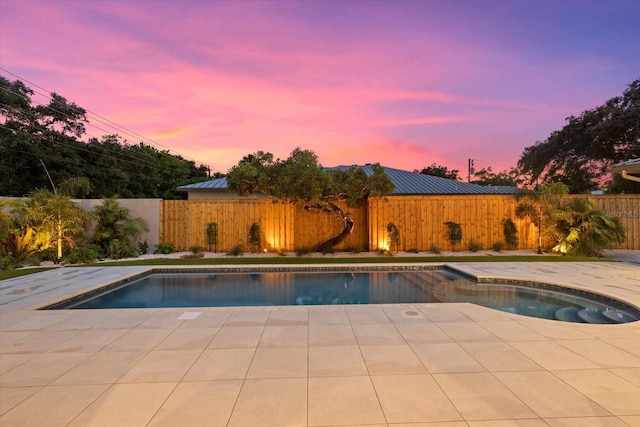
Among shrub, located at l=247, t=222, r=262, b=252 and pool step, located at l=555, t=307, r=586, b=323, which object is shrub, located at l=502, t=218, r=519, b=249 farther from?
shrub, located at l=247, t=222, r=262, b=252

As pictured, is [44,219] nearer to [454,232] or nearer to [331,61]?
[331,61]

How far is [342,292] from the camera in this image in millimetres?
7094

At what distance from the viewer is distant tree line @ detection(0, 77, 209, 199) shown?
1678cm

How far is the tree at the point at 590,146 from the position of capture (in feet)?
56.2

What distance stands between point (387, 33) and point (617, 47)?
10.2 m

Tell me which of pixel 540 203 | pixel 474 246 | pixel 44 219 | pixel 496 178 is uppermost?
pixel 496 178

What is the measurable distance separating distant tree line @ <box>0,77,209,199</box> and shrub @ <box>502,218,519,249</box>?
55.8ft

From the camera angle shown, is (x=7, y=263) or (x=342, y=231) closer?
(x=7, y=263)

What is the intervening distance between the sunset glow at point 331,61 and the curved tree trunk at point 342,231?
1932mm

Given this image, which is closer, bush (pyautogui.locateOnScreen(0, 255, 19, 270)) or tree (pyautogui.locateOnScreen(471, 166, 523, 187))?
bush (pyautogui.locateOnScreen(0, 255, 19, 270))

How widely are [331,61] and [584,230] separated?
412 inches

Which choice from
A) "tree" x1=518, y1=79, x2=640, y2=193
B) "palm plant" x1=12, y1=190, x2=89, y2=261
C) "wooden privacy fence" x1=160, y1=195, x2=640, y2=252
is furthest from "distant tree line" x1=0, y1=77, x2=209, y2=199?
"tree" x1=518, y1=79, x2=640, y2=193

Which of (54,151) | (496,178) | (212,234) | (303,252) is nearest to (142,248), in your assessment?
(212,234)

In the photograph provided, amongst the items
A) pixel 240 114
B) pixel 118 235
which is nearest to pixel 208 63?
pixel 240 114
